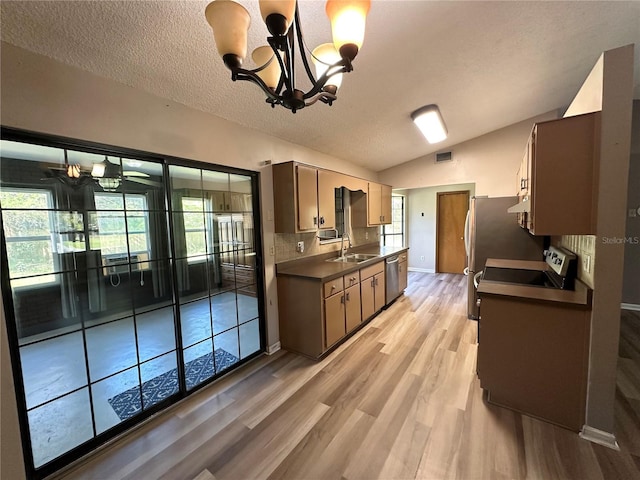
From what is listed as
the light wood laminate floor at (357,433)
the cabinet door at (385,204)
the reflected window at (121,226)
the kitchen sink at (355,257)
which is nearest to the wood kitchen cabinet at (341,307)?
the light wood laminate floor at (357,433)

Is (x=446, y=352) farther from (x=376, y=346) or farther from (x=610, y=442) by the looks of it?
(x=610, y=442)

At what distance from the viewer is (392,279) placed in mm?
4219

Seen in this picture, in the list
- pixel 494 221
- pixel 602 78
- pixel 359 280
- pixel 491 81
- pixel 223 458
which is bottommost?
pixel 223 458

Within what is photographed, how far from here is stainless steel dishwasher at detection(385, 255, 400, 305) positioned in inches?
160

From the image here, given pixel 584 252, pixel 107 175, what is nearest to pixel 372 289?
pixel 584 252

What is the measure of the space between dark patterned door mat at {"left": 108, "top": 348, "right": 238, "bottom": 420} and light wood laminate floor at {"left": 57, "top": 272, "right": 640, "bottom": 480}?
0.45ft

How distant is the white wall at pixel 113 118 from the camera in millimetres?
1372

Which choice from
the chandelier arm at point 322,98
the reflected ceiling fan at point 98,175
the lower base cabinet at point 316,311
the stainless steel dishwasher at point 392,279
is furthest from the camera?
the stainless steel dishwasher at point 392,279

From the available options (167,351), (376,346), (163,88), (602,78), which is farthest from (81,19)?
(376,346)

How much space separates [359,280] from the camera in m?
3.29

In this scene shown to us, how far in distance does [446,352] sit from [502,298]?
121 cm

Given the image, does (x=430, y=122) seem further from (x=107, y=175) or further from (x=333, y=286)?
(x=107, y=175)

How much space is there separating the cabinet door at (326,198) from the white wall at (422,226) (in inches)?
154

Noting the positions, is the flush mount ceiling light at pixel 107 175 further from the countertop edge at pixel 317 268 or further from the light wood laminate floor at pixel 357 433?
the light wood laminate floor at pixel 357 433
